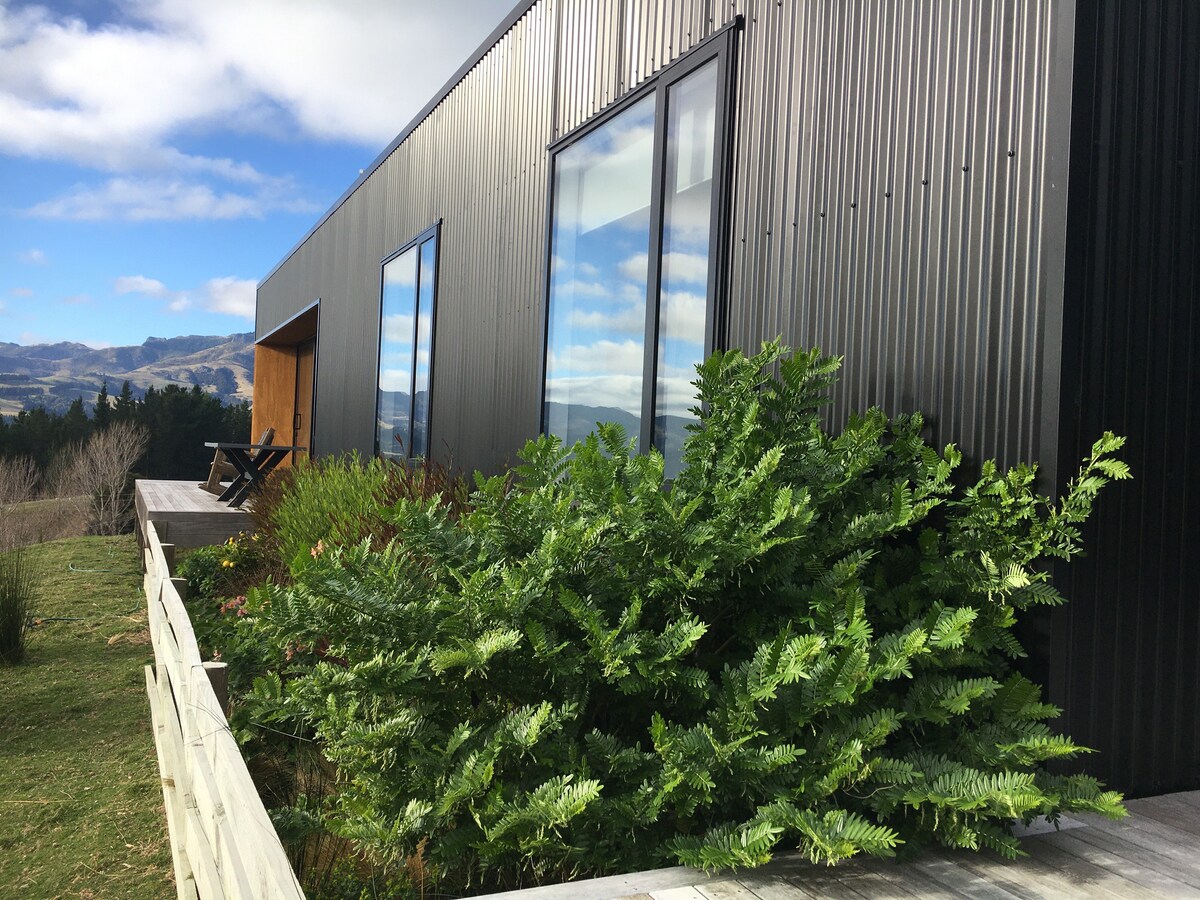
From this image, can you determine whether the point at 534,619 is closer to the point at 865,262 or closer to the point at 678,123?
the point at 865,262

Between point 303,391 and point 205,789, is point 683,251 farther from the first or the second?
point 303,391

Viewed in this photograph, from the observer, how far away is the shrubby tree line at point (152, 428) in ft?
100

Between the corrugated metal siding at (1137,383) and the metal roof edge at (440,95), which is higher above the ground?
the metal roof edge at (440,95)

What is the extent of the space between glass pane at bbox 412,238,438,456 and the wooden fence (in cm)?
365

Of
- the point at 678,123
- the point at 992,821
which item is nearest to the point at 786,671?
the point at 992,821

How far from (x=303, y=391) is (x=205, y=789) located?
16.2 metres

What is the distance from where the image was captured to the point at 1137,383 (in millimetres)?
2619

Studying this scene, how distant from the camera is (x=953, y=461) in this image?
2.56m

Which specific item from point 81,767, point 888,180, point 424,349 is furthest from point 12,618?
point 888,180

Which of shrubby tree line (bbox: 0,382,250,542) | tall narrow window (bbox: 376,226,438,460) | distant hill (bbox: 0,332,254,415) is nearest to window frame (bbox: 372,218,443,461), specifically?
tall narrow window (bbox: 376,226,438,460)

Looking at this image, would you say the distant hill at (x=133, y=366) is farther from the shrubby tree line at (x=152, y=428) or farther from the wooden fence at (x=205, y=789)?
the wooden fence at (x=205, y=789)

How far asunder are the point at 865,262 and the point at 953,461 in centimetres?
83

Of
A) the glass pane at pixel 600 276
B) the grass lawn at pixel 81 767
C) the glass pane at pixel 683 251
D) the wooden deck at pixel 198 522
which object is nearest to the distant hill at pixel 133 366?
the wooden deck at pixel 198 522

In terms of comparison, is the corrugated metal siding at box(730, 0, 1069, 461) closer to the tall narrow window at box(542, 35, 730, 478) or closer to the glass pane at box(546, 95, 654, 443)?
the tall narrow window at box(542, 35, 730, 478)
